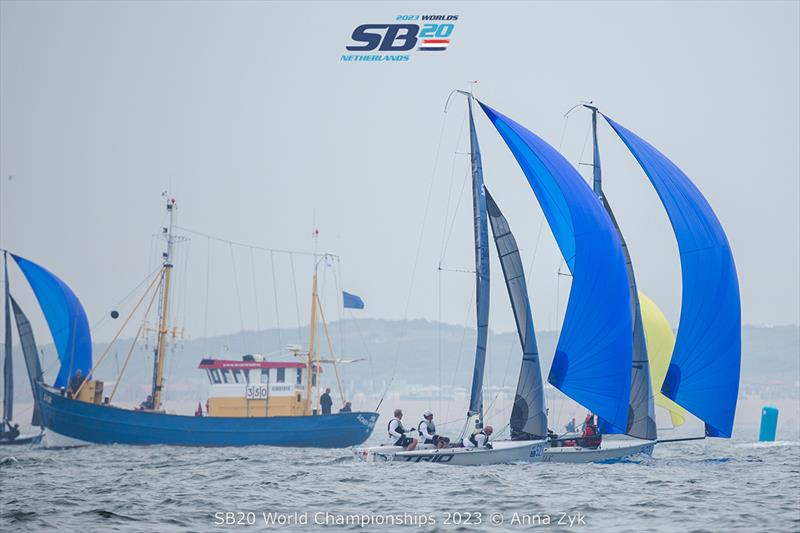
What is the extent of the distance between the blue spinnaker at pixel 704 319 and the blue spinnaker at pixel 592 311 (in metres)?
2.26

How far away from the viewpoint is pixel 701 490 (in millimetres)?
24188

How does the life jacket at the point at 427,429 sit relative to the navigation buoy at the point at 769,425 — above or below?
below

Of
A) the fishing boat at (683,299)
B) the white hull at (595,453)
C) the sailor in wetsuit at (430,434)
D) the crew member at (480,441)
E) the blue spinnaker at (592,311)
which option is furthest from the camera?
the white hull at (595,453)

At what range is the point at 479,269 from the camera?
105ft

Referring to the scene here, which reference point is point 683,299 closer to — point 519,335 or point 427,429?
point 519,335

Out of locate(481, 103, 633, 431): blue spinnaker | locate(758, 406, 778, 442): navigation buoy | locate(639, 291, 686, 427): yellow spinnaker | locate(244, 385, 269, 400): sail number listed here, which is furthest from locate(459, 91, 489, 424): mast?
locate(758, 406, 778, 442): navigation buoy

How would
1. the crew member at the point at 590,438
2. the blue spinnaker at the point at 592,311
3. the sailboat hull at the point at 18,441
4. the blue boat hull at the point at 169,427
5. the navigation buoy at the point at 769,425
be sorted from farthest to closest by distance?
the navigation buoy at the point at 769,425 → the sailboat hull at the point at 18,441 → the blue boat hull at the point at 169,427 → the crew member at the point at 590,438 → the blue spinnaker at the point at 592,311

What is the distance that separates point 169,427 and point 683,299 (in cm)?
2394

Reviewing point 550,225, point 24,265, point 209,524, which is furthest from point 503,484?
point 24,265

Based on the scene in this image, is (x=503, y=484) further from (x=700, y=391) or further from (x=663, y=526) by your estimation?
(x=700, y=391)

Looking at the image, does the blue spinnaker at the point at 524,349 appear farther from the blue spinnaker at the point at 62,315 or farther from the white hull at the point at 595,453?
the blue spinnaker at the point at 62,315

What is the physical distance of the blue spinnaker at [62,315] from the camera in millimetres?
50156

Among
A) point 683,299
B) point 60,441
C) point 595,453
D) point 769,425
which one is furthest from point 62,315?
point 769,425

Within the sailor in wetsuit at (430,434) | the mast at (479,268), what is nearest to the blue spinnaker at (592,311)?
the mast at (479,268)
